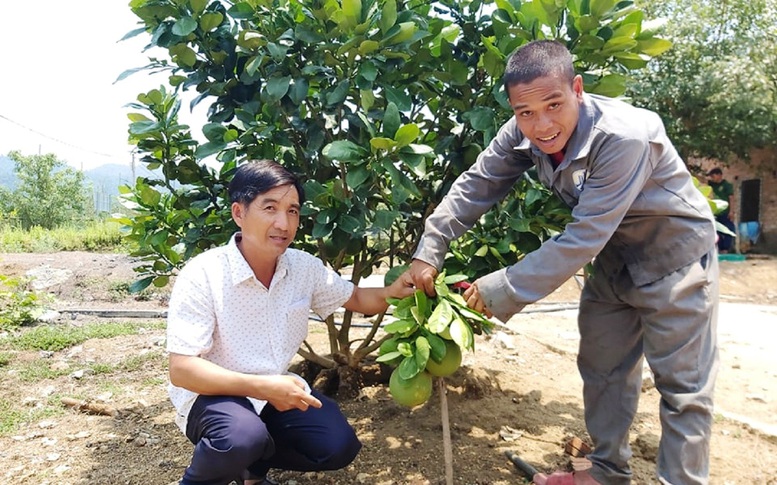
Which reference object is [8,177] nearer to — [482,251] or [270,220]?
[270,220]

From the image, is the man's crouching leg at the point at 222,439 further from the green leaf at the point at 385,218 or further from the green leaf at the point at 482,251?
the green leaf at the point at 482,251

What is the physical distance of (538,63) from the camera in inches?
74.6

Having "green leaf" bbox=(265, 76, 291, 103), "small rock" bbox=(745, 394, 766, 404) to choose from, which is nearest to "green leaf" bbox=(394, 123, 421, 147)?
"green leaf" bbox=(265, 76, 291, 103)

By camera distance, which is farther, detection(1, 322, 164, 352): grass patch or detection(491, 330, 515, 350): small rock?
detection(1, 322, 164, 352): grass patch

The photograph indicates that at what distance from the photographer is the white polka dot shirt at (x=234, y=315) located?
80.0 inches

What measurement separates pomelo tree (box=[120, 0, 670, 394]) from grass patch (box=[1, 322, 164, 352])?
8.65ft

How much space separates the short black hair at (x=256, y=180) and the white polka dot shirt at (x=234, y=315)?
0.67 ft

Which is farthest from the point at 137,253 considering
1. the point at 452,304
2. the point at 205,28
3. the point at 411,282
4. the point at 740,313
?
the point at 740,313

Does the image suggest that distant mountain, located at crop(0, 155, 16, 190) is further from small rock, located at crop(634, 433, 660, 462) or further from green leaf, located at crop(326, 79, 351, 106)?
small rock, located at crop(634, 433, 660, 462)

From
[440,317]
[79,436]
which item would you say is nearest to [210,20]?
[440,317]

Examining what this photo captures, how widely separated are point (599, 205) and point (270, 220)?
1112 millimetres

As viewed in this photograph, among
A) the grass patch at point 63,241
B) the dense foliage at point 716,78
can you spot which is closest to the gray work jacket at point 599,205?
the dense foliage at point 716,78

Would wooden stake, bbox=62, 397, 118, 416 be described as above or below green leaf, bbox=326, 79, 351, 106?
below

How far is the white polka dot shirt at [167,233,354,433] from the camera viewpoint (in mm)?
2033
